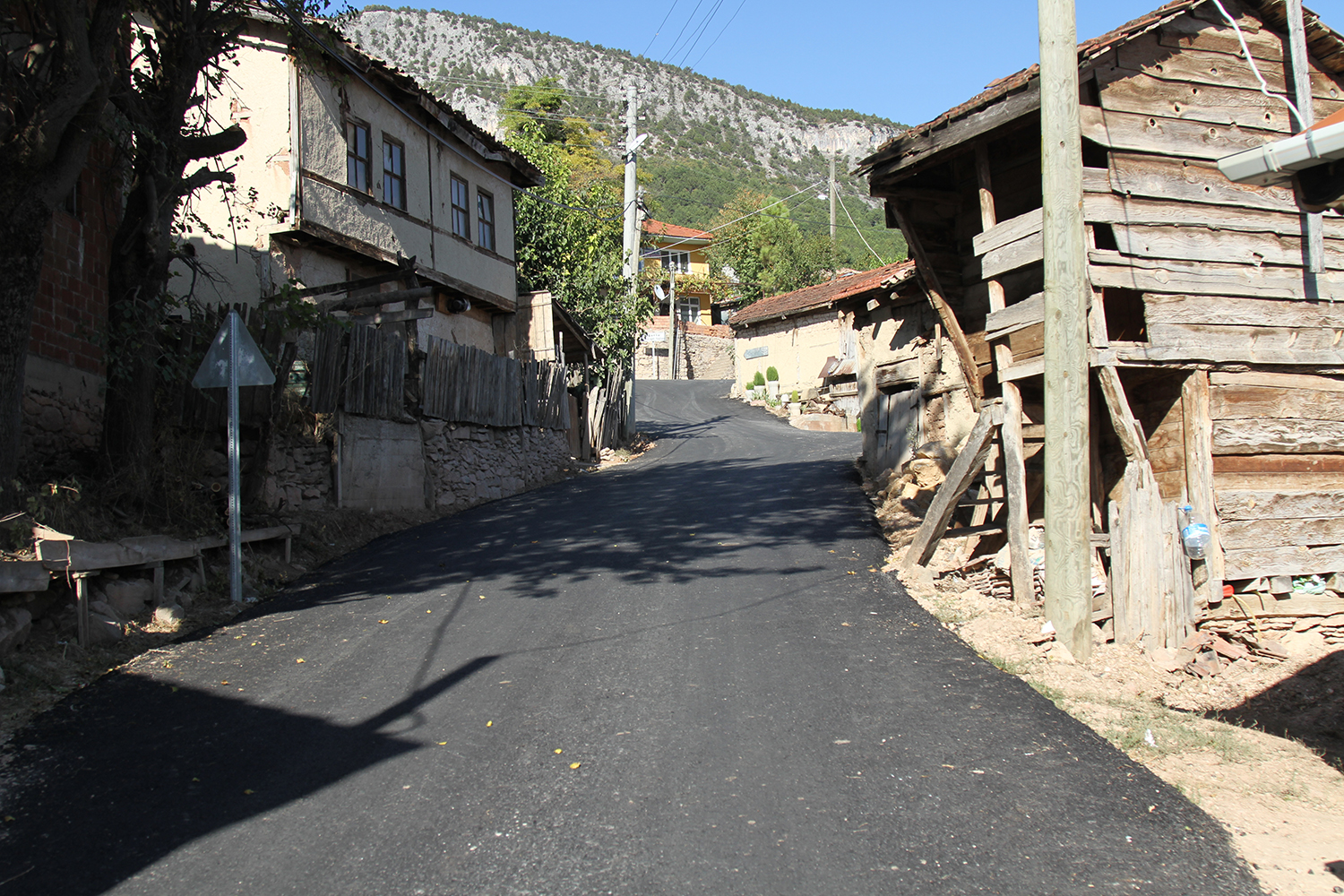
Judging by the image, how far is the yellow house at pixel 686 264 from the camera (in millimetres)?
53281

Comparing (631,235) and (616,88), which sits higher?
(616,88)

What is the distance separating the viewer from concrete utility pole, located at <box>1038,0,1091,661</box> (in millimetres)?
7242

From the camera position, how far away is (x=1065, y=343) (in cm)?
729

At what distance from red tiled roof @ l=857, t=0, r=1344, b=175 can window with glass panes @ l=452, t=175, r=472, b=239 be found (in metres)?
11.6

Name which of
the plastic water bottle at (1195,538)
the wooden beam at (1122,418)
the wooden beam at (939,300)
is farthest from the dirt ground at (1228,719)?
the wooden beam at (939,300)

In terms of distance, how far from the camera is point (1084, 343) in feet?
24.1

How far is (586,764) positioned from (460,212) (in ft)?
54.0

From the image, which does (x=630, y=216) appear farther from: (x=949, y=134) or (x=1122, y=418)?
(x=1122, y=418)

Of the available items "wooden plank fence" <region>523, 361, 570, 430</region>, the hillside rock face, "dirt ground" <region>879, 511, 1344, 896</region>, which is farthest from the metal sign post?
the hillside rock face

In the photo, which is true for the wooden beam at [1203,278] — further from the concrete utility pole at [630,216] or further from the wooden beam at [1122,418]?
the concrete utility pole at [630,216]

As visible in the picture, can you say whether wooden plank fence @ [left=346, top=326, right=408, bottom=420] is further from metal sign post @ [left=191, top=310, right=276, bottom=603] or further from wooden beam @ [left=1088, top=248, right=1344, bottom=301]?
wooden beam @ [left=1088, top=248, right=1344, bottom=301]

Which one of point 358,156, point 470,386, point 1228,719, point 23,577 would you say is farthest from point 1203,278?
point 358,156

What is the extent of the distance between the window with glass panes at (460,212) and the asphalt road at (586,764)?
1225cm

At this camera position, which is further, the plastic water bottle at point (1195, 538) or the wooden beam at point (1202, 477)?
the wooden beam at point (1202, 477)
